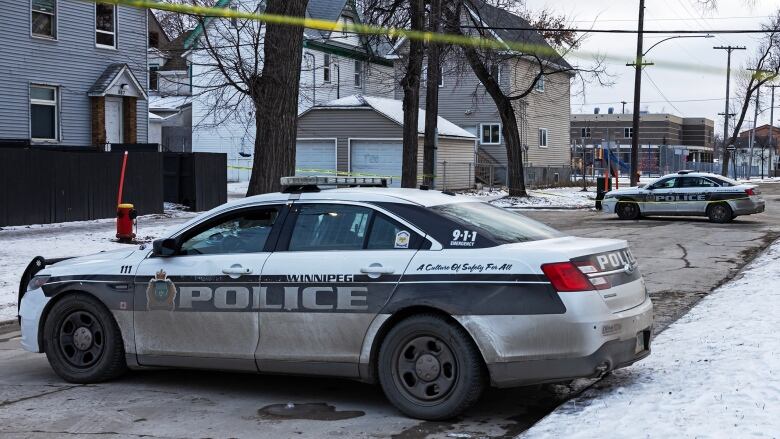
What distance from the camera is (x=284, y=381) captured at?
7.16 meters

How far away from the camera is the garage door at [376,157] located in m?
39.7

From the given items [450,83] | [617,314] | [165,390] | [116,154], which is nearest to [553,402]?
[617,314]

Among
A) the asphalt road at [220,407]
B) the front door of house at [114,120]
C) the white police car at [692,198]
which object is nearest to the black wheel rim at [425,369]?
the asphalt road at [220,407]

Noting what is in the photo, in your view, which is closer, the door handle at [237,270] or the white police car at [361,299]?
the white police car at [361,299]

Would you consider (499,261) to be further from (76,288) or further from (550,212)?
(550,212)

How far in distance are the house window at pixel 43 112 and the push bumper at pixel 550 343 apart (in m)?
24.0

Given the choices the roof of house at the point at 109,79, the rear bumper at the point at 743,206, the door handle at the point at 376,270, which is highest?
the roof of house at the point at 109,79

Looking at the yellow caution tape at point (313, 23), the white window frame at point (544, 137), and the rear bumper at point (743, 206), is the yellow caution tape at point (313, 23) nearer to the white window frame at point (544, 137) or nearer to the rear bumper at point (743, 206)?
the rear bumper at point (743, 206)

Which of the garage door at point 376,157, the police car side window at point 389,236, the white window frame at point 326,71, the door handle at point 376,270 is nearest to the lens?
the door handle at point 376,270

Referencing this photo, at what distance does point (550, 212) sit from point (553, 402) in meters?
24.2

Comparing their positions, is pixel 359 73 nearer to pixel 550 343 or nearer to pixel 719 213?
pixel 719 213

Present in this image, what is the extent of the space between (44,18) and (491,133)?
1063 inches

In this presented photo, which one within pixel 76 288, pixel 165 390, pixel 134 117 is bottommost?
pixel 165 390

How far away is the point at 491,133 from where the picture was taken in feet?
160
